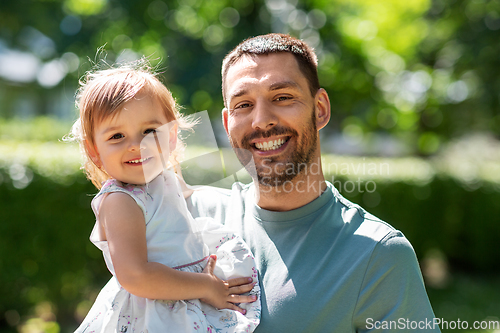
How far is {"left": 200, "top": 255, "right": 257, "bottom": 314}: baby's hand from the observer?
1.62 metres

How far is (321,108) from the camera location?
2.23 metres

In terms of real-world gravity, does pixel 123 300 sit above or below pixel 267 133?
below

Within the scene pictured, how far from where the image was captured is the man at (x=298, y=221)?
1.60 metres

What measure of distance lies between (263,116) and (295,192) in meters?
0.40

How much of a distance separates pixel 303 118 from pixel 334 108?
1016cm

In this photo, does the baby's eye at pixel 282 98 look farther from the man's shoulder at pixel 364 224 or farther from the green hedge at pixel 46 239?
the green hedge at pixel 46 239

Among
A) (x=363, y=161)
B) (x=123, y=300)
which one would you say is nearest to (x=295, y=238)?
(x=123, y=300)

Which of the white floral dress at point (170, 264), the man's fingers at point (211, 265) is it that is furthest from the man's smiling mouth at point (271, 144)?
the man's fingers at point (211, 265)

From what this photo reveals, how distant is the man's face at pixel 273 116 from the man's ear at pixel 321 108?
113 millimetres

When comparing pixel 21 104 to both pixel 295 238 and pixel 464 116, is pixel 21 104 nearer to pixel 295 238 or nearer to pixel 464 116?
pixel 464 116

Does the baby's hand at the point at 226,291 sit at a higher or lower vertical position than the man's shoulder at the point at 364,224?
lower

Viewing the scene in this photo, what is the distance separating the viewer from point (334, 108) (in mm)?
11852

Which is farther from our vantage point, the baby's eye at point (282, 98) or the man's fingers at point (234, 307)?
the baby's eye at point (282, 98)

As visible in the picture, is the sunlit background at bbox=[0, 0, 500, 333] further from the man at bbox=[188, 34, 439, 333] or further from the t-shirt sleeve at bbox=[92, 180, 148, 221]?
the t-shirt sleeve at bbox=[92, 180, 148, 221]
